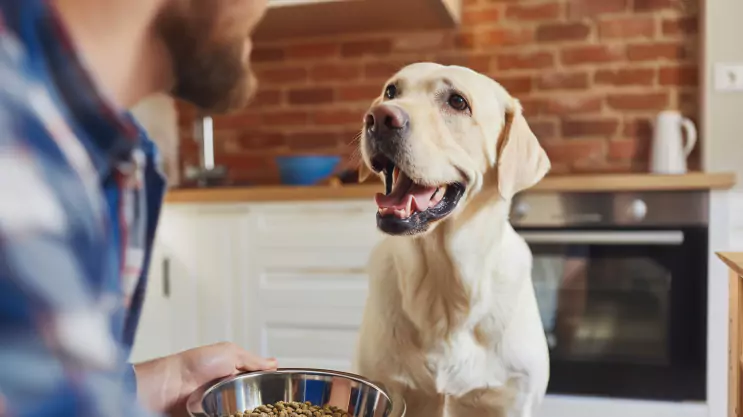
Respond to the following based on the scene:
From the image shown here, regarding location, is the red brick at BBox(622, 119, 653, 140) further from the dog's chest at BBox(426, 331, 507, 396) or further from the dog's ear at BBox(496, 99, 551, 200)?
the dog's chest at BBox(426, 331, 507, 396)

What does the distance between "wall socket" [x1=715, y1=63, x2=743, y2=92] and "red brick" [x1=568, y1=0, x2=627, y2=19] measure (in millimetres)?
433

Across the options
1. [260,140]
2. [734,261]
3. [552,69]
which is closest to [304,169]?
[260,140]

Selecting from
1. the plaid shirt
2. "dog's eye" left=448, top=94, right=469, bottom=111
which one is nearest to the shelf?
"dog's eye" left=448, top=94, right=469, bottom=111

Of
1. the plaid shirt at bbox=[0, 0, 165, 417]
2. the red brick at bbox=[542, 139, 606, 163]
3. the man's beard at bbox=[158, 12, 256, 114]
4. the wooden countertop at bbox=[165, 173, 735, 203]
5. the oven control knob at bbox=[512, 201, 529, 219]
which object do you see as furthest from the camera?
the red brick at bbox=[542, 139, 606, 163]

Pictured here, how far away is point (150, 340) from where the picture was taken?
2273 millimetres

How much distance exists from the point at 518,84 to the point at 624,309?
1.02m

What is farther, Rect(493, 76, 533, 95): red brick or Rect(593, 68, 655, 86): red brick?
Rect(493, 76, 533, 95): red brick

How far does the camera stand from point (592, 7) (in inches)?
95.5

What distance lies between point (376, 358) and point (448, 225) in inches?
9.8

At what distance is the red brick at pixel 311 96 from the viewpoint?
2721mm

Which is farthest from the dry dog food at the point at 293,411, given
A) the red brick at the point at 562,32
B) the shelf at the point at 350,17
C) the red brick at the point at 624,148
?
the red brick at the point at 562,32

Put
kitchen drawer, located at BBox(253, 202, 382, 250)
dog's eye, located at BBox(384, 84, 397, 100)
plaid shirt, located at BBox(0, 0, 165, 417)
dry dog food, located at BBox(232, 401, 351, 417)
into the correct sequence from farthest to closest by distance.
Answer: kitchen drawer, located at BBox(253, 202, 382, 250) < dog's eye, located at BBox(384, 84, 397, 100) < dry dog food, located at BBox(232, 401, 351, 417) < plaid shirt, located at BBox(0, 0, 165, 417)

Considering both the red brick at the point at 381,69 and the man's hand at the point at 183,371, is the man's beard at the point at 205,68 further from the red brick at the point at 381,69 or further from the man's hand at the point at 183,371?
the red brick at the point at 381,69

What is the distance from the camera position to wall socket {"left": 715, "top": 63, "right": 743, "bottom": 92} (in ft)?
7.21
